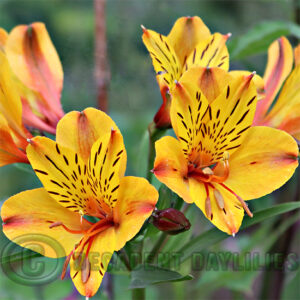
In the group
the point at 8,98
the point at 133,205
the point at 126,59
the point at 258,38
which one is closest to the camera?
the point at 133,205

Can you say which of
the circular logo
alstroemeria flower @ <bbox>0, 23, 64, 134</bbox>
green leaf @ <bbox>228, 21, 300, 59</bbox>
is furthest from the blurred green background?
alstroemeria flower @ <bbox>0, 23, 64, 134</bbox>

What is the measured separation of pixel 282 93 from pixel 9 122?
410 millimetres

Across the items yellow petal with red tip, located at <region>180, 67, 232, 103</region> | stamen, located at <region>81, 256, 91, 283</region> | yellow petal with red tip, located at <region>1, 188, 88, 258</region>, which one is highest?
yellow petal with red tip, located at <region>180, 67, 232, 103</region>

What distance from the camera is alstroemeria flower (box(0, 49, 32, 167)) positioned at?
2.00ft

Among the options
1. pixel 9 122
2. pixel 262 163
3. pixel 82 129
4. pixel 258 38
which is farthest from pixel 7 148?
pixel 258 38

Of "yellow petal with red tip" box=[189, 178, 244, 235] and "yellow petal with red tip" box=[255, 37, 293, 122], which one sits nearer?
"yellow petal with red tip" box=[189, 178, 244, 235]

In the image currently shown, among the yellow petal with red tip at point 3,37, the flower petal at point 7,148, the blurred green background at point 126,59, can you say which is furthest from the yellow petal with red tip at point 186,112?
the blurred green background at point 126,59

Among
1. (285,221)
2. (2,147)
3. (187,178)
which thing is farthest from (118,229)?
(285,221)

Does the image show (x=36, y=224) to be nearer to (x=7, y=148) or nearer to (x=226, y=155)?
(x=7, y=148)

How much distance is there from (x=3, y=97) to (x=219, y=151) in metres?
0.31

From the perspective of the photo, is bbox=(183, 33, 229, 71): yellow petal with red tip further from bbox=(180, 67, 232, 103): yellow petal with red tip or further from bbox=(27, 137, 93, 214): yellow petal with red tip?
bbox=(27, 137, 93, 214): yellow petal with red tip

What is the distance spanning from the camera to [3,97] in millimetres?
620

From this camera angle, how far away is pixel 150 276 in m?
0.57

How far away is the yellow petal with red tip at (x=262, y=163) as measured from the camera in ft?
1.80
